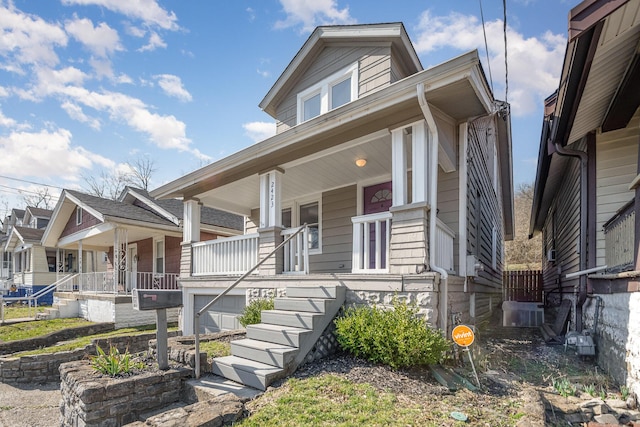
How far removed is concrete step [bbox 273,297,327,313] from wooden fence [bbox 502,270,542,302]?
11.6m

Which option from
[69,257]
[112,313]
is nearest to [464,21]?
[112,313]

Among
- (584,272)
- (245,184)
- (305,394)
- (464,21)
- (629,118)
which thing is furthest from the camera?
(245,184)

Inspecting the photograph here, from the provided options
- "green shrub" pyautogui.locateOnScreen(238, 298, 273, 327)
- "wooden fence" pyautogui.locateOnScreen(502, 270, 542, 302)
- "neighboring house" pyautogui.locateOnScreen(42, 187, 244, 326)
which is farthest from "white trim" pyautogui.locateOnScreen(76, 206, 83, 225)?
"wooden fence" pyautogui.locateOnScreen(502, 270, 542, 302)

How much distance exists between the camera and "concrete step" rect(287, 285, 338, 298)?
16.3ft

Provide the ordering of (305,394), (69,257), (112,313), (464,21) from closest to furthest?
(305,394) < (464,21) < (112,313) < (69,257)

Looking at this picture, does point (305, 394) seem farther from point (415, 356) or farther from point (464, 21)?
point (464, 21)

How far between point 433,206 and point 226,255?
4.84m

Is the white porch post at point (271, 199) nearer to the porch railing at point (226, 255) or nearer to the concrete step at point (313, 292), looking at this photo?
the porch railing at point (226, 255)

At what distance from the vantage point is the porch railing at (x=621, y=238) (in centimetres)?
438

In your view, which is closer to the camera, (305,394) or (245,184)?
(305,394)

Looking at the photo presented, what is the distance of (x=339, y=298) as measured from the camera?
496 cm

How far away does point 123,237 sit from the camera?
42.9 ft

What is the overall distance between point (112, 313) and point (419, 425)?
1105 centimetres

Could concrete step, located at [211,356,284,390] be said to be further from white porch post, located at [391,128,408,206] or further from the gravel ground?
white porch post, located at [391,128,408,206]
